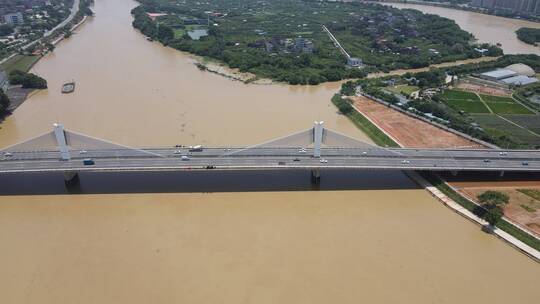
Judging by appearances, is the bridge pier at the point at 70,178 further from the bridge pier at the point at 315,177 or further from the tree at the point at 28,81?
the tree at the point at 28,81

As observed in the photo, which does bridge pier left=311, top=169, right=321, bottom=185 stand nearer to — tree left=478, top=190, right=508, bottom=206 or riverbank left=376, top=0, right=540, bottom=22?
tree left=478, top=190, right=508, bottom=206

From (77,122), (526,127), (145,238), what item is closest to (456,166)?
(526,127)

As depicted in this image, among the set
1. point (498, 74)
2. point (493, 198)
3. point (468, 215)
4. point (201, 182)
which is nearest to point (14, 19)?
point (201, 182)

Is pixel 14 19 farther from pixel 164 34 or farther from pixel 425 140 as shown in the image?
pixel 425 140

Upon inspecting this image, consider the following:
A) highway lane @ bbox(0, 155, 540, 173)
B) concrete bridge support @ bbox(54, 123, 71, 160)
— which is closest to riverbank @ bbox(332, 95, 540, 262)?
highway lane @ bbox(0, 155, 540, 173)

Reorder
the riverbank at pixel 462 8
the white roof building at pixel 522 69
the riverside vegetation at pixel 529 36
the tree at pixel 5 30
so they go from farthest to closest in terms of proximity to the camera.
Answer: the riverbank at pixel 462 8 → the riverside vegetation at pixel 529 36 → the tree at pixel 5 30 → the white roof building at pixel 522 69

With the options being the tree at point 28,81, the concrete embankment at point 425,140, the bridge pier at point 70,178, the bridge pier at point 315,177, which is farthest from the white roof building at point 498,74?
the tree at point 28,81
